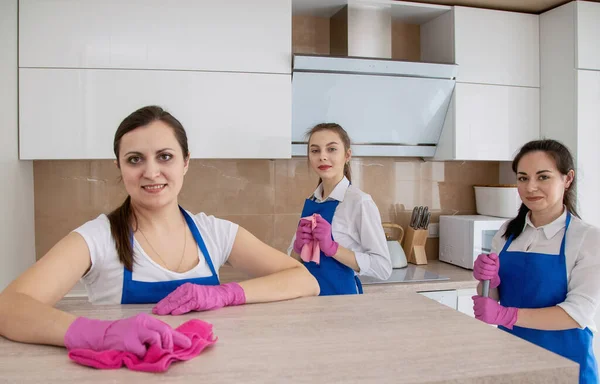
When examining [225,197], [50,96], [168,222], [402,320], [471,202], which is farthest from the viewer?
[471,202]

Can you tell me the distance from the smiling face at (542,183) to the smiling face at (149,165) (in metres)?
1.06

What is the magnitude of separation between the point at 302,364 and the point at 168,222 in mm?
656

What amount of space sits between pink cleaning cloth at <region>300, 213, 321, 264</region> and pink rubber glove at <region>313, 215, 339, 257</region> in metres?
0.02

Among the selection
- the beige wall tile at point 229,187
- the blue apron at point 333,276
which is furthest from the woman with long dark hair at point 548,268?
the beige wall tile at point 229,187

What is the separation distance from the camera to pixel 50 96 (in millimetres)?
2172

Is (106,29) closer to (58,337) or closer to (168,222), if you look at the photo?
(168,222)

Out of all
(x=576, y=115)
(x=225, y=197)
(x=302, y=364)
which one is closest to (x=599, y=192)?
(x=576, y=115)

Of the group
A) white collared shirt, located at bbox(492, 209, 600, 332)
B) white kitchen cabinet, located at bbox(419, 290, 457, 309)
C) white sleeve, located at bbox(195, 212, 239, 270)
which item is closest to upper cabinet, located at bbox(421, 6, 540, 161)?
white kitchen cabinet, located at bbox(419, 290, 457, 309)

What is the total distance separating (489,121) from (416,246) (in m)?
0.75

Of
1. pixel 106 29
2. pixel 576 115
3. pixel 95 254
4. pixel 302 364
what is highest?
pixel 106 29

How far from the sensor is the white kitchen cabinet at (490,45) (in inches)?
102

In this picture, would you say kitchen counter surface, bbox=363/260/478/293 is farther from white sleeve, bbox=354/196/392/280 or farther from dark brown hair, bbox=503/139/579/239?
dark brown hair, bbox=503/139/579/239

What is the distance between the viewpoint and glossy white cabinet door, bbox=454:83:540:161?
2641 mm

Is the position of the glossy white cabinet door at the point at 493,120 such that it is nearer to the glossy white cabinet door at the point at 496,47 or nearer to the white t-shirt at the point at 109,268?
the glossy white cabinet door at the point at 496,47
